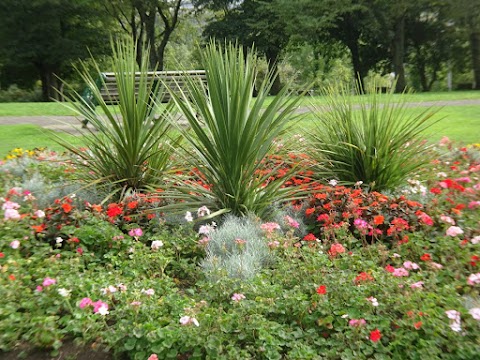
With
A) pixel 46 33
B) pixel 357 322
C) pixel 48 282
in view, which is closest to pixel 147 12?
pixel 46 33

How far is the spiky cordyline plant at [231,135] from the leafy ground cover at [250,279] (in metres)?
0.21

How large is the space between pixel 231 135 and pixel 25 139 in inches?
199

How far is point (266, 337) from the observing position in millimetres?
2086

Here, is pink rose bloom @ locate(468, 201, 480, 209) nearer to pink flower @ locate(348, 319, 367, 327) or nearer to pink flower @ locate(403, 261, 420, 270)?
pink flower @ locate(403, 261, 420, 270)

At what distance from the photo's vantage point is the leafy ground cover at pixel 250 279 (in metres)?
2.11

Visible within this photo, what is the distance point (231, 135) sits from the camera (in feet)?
11.2

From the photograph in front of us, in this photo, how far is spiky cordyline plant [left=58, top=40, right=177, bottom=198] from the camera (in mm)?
3957

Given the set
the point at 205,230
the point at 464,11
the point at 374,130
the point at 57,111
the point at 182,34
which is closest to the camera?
the point at 205,230

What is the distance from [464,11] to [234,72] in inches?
831

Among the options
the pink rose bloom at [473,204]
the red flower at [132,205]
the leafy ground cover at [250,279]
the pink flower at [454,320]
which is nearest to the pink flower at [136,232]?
the leafy ground cover at [250,279]

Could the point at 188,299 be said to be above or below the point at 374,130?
below

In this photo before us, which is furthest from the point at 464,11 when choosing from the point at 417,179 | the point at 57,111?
the point at 417,179

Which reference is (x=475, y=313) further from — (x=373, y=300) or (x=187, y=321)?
(x=187, y=321)

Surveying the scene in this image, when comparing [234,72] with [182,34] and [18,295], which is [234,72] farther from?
[182,34]
